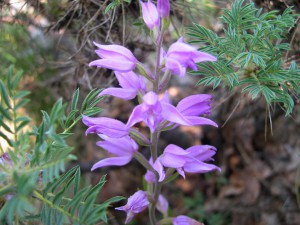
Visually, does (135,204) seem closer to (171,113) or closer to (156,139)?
(156,139)

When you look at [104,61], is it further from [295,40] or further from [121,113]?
[121,113]

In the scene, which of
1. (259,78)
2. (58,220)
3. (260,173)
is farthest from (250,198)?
(58,220)

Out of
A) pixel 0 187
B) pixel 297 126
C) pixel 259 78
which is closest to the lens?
pixel 0 187

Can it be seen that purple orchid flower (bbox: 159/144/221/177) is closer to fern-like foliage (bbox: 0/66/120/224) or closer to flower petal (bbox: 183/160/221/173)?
flower petal (bbox: 183/160/221/173)

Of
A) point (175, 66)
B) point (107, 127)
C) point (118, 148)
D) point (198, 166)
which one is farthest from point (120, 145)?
point (175, 66)

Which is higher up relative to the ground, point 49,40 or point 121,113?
point 49,40
